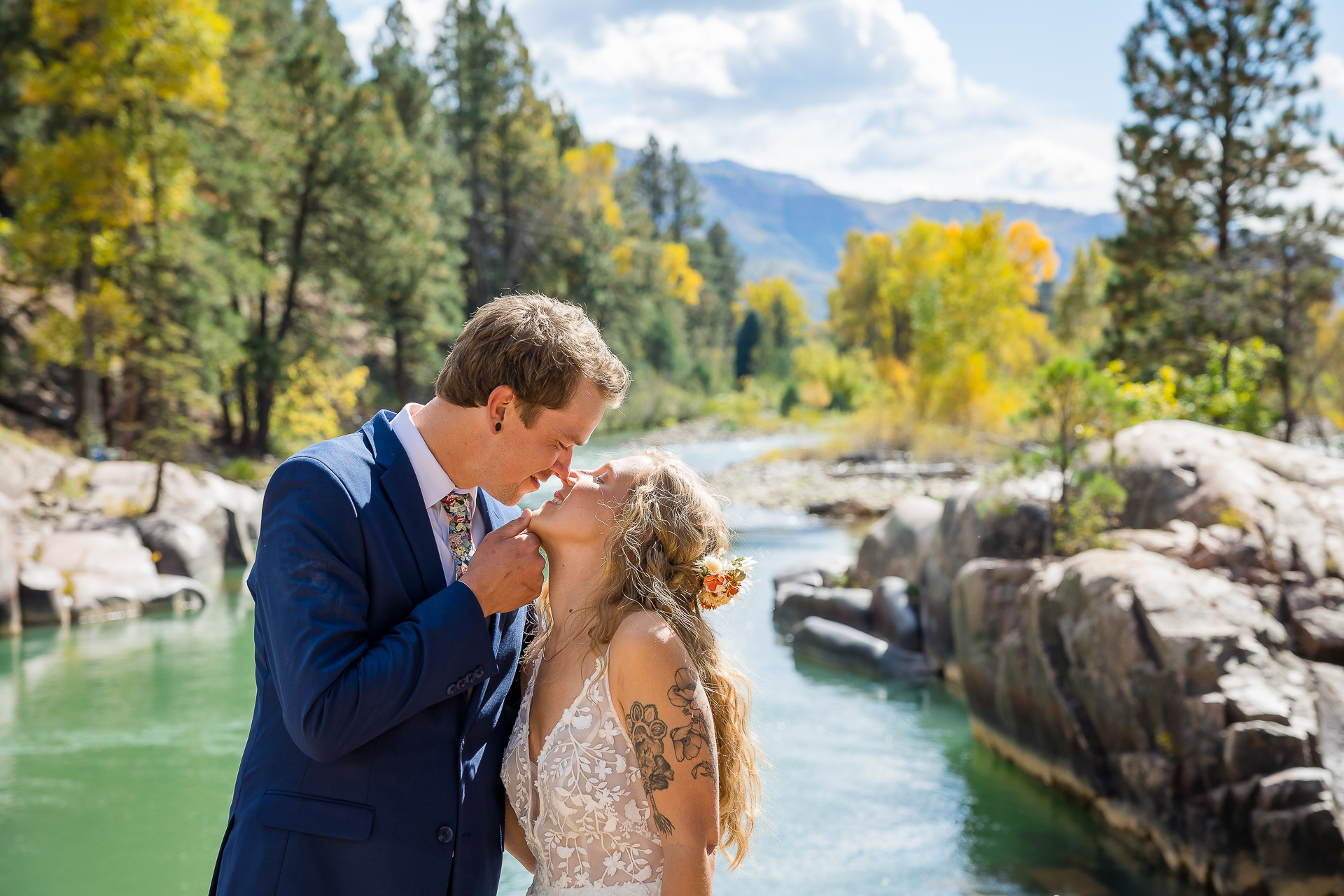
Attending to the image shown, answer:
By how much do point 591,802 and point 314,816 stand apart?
0.63 metres

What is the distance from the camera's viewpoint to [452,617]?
1.78 m

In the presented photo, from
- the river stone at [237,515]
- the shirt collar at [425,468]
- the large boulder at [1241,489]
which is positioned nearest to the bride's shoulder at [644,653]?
the shirt collar at [425,468]

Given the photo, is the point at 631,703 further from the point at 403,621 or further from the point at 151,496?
the point at 151,496

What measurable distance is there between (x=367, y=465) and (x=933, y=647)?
8.40m

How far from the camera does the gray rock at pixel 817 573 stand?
12.0 metres

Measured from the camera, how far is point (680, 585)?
229cm

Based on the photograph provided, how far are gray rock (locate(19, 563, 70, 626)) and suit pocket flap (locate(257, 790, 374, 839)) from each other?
35.7 ft

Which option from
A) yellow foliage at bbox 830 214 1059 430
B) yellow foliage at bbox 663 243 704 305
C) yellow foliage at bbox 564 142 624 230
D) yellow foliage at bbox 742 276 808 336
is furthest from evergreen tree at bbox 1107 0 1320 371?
yellow foliage at bbox 742 276 808 336

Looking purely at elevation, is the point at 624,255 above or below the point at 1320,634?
above

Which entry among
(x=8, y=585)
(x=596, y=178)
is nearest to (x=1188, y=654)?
(x=8, y=585)

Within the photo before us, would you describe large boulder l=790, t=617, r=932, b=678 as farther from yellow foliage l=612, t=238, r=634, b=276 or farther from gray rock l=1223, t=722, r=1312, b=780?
yellow foliage l=612, t=238, r=634, b=276

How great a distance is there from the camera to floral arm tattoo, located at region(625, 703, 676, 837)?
2031 millimetres

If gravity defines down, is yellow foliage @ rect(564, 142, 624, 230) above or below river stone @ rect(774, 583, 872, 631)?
above

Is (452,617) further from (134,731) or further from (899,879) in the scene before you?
(134,731)
